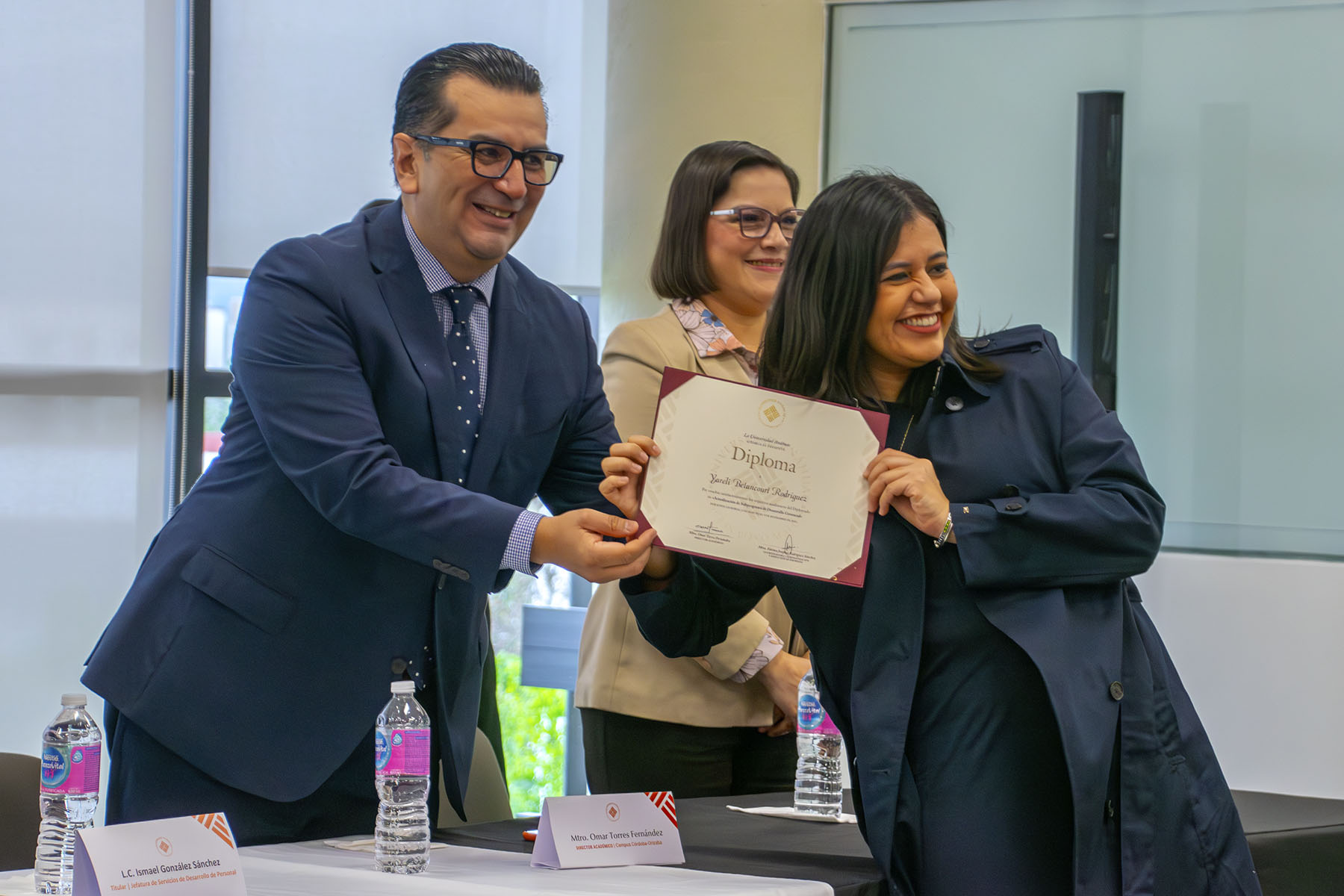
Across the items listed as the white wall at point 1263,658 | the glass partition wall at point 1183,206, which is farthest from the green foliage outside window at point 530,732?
the white wall at point 1263,658

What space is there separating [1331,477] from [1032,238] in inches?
44.5

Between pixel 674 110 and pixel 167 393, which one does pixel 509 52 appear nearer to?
pixel 674 110

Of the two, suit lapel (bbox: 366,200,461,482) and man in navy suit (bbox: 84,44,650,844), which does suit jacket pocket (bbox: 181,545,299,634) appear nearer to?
man in navy suit (bbox: 84,44,650,844)

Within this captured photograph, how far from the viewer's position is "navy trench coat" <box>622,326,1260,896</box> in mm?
1743

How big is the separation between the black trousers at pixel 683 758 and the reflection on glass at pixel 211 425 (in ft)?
8.53

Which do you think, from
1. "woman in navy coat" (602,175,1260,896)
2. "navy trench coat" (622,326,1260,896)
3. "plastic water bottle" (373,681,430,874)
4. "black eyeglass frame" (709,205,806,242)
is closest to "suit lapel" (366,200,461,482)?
"woman in navy coat" (602,175,1260,896)

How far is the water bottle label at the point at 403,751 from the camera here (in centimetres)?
176

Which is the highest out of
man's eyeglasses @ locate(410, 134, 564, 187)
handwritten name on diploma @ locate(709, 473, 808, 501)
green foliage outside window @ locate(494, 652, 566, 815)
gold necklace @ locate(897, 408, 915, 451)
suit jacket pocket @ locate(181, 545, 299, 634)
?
man's eyeglasses @ locate(410, 134, 564, 187)

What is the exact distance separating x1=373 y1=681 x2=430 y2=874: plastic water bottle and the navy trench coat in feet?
1.90

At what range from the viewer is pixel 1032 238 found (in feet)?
13.7

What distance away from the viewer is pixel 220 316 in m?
4.74

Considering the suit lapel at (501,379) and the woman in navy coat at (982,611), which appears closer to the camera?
the woman in navy coat at (982,611)

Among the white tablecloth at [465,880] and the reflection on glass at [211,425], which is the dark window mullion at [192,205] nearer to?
the reflection on glass at [211,425]

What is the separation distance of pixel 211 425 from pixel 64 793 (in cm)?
329
